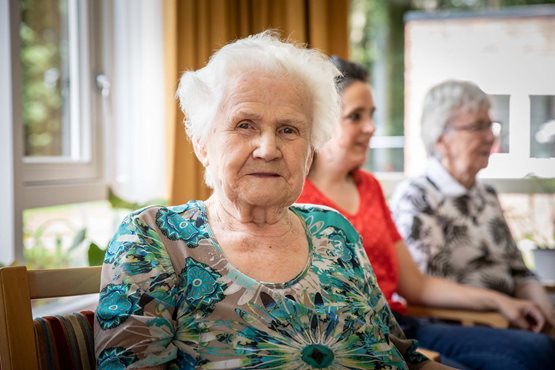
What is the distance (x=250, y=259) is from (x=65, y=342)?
0.38m

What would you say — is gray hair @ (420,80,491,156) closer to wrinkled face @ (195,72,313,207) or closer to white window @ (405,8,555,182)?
white window @ (405,8,555,182)

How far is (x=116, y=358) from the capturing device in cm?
102

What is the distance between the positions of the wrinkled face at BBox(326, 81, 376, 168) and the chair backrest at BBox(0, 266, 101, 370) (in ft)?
3.07

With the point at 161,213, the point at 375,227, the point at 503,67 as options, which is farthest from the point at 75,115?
the point at 503,67

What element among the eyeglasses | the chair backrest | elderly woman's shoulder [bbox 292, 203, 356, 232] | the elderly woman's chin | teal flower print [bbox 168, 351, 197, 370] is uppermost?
the eyeglasses

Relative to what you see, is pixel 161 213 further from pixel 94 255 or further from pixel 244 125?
pixel 94 255

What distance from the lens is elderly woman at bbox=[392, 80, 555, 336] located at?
7.13ft

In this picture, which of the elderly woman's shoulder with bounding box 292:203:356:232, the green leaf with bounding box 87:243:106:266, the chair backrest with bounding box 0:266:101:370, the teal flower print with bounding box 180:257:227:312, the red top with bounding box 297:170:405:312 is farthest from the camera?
the green leaf with bounding box 87:243:106:266

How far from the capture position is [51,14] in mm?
2379

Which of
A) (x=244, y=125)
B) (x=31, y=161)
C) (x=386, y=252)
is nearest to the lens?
(x=244, y=125)

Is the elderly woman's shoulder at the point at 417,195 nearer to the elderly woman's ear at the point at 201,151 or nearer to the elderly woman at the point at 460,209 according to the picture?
the elderly woman at the point at 460,209

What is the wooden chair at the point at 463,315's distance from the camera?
206 cm

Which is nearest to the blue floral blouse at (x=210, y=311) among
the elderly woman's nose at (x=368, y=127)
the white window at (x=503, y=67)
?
the elderly woman's nose at (x=368, y=127)

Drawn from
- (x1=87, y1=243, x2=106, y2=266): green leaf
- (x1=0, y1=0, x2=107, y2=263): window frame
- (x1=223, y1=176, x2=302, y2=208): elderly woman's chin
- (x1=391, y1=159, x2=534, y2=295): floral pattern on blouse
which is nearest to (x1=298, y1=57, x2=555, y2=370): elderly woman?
(x1=391, y1=159, x2=534, y2=295): floral pattern on blouse
